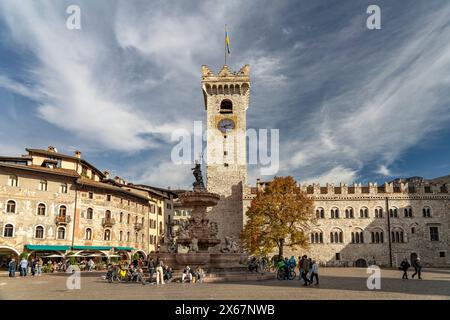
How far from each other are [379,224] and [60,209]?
125 feet

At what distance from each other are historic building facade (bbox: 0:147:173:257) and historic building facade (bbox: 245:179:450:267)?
646 inches

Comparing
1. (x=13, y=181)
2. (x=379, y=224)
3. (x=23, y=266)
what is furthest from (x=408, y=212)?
(x=13, y=181)

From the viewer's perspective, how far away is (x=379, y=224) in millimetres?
49281

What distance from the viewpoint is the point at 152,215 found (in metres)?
57.7

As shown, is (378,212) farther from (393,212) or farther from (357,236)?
(357,236)

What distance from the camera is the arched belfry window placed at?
55.9 metres

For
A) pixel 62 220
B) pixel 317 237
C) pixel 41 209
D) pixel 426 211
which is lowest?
pixel 317 237

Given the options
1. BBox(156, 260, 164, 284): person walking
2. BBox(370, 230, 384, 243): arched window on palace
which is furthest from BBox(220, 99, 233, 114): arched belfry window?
BBox(156, 260, 164, 284): person walking

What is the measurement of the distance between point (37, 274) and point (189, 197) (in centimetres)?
1469

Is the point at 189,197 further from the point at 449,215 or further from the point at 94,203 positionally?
the point at 449,215

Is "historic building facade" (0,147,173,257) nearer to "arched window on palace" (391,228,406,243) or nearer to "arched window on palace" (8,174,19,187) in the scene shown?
"arched window on palace" (8,174,19,187)

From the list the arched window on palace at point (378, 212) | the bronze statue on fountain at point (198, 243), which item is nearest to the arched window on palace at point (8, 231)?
the bronze statue on fountain at point (198, 243)

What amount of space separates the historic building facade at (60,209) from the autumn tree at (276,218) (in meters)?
15.3
